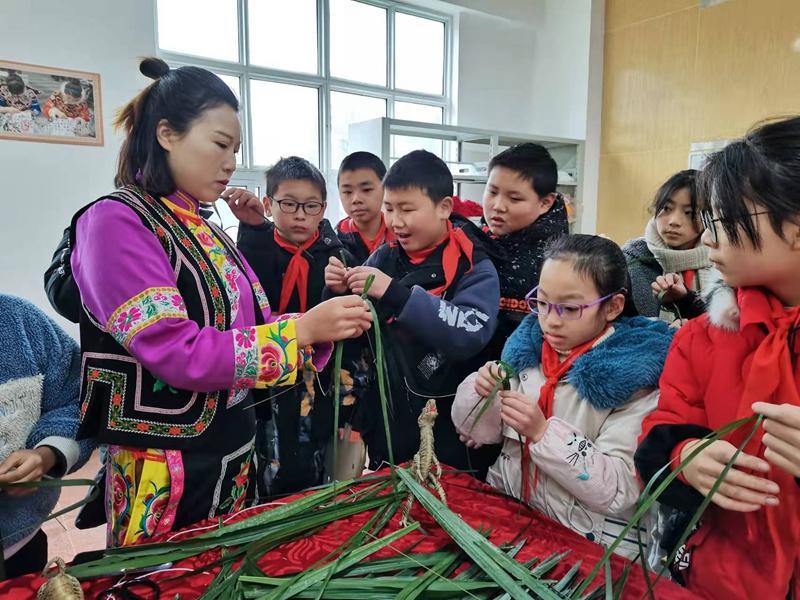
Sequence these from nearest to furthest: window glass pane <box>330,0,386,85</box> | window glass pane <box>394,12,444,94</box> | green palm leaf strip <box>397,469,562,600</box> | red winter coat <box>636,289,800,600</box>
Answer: green palm leaf strip <box>397,469,562,600</box>
red winter coat <box>636,289,800,600</box>
window glass pane <box>330,0,386,85</box>
window glass pane <box>394,12,444,94</box>

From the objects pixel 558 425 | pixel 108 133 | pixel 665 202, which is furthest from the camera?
pixel 108 133

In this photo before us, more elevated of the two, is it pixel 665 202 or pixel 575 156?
pixel 575 156

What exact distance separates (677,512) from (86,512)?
1183 mm

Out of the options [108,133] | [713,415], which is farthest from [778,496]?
[108,133]

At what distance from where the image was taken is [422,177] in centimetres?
154

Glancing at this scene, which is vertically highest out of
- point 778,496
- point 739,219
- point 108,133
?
point 108,133

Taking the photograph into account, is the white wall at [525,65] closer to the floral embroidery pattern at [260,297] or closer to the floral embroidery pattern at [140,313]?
the floral embroidery pattern at [260,297]

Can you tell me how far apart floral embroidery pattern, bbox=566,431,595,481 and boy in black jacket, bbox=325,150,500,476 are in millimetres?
355

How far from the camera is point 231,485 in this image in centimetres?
109

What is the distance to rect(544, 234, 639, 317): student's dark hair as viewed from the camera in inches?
47.3

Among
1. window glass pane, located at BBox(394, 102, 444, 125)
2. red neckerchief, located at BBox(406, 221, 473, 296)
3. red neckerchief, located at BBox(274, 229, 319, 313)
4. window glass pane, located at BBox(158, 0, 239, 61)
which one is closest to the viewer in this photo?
red neckerchief, located at BBox(406, 221, 473, 296)

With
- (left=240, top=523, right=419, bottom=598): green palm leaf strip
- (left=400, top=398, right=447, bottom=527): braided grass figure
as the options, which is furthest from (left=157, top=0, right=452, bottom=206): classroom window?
(left=240, top=523, right=419, bottom=598): green palm leaf strip

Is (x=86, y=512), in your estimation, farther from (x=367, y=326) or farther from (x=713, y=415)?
(x=713, y=415)

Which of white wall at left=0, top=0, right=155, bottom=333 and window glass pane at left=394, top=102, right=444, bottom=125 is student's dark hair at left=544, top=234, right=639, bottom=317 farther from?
window glass pane at left=394, top=102, right=444, bottom=125
